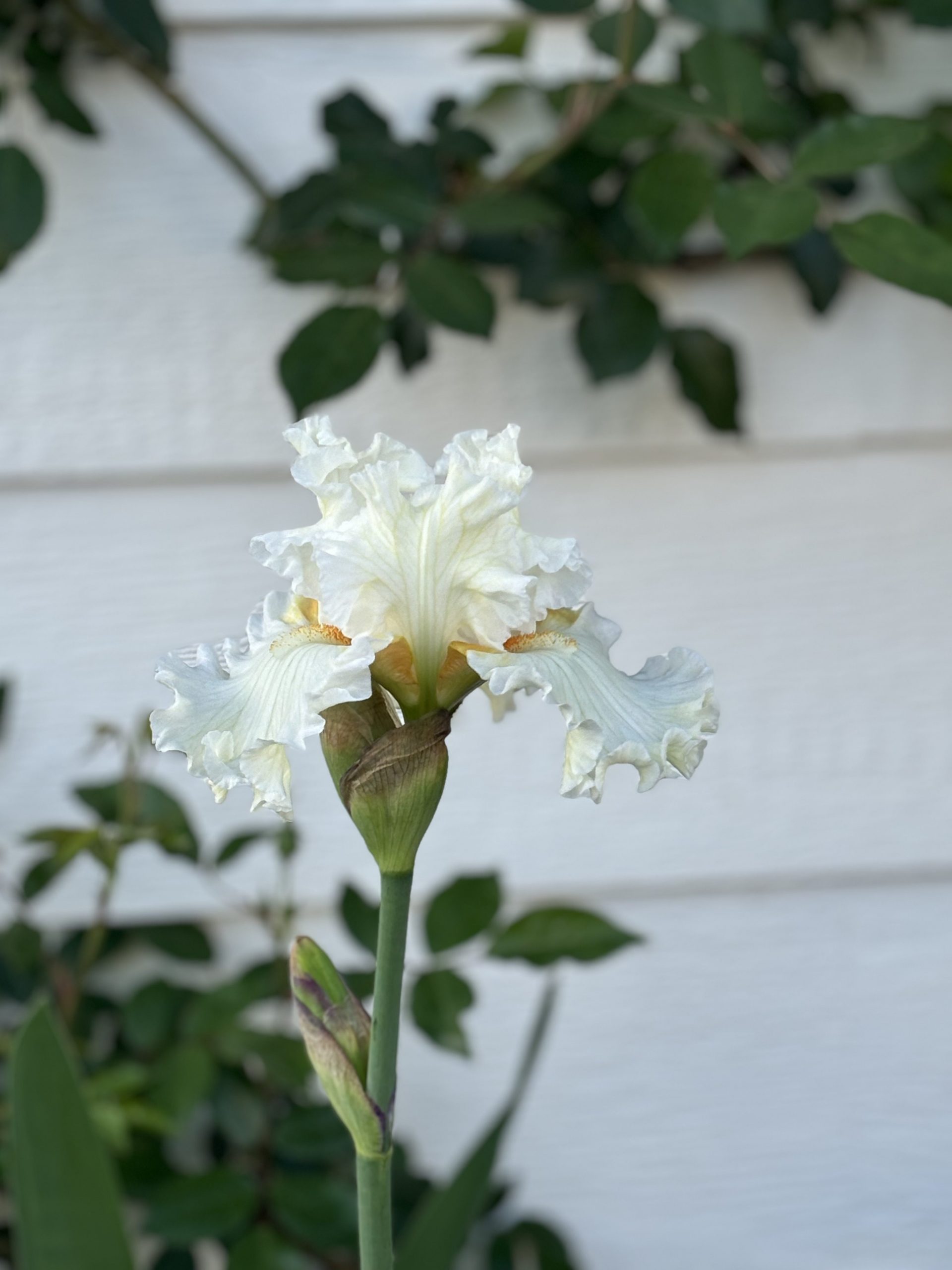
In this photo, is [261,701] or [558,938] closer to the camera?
[261,701]

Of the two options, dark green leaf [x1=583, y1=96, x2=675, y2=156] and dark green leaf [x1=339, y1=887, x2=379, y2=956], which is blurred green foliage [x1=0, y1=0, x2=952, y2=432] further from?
dark green leaf [x1=339, y1=887, x2=379, y2=956]

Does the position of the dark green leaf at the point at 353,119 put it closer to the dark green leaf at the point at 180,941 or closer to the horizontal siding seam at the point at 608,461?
the horizontal siding seam at the point at 608,461

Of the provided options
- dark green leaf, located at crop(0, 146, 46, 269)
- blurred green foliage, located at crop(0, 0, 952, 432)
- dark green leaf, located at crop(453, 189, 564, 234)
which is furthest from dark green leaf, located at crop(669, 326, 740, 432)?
dark green leaf, located at crop(0, 146, 46, 269)

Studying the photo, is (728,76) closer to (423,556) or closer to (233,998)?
(423,556)

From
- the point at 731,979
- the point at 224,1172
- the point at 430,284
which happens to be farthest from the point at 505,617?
the point at 731,979

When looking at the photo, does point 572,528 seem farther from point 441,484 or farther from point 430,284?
point 441,484

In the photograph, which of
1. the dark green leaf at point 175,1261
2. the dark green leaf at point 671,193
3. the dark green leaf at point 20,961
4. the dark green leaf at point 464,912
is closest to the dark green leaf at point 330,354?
the dark green leaf at point 671,193

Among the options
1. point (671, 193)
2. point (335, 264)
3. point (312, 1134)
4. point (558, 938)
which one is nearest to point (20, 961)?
point (312, 1134)
